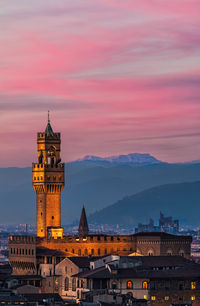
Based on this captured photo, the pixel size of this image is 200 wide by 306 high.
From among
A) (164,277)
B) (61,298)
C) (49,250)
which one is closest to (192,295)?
(164,277)

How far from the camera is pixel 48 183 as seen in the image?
5281 inches

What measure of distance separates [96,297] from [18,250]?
83.9ft

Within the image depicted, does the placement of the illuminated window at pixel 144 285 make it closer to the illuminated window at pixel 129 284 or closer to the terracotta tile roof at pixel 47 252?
the illuminated window at pixel 129 284

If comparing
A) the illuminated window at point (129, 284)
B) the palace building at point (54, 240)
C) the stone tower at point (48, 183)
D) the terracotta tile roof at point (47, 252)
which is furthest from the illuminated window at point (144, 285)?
the stone tower at point (48, 183)

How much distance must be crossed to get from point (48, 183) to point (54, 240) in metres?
8.33

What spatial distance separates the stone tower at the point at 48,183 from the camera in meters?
133

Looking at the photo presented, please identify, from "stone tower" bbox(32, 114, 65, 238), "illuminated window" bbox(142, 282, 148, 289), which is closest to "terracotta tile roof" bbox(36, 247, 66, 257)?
"stone tower" bbox(32, 114, 65, 238)

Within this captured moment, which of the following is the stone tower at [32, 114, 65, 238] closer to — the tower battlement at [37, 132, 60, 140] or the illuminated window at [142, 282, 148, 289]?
the tower battlement at [37, 132, 60, 140]

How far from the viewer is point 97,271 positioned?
111 metres

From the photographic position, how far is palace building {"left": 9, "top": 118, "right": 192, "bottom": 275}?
12706 cm

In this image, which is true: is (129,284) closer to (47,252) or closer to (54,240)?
(47,252)

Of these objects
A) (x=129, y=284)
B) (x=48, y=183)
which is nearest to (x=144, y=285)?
(x=129, y=284)

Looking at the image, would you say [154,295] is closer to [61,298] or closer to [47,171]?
[61,298]

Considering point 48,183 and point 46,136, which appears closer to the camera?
point 48,183
